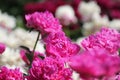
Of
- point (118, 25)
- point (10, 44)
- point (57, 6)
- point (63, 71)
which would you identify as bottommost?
point (63, 71)

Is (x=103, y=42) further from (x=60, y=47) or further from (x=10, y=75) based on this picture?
(x=10, y=75)

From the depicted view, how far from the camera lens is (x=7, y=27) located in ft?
15.1

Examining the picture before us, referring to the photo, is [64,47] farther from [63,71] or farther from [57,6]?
[57,6]

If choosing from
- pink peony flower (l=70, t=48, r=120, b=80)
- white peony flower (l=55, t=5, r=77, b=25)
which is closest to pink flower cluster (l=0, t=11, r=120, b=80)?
pink peony flower (l=70, t=48, r=120, b=80)

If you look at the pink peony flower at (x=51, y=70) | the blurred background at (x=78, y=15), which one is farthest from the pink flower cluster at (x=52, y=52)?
the blurred background at (x=78, y=15)

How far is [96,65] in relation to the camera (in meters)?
1.21

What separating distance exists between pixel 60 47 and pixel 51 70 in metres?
0.19

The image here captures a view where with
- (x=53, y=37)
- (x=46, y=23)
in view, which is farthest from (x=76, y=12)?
(x=53, y=37)

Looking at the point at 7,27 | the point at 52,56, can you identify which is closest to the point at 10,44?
the point at 7,27

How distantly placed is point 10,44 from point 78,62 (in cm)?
252

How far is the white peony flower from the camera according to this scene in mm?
5324

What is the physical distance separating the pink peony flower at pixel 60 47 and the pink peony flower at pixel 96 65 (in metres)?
0.62

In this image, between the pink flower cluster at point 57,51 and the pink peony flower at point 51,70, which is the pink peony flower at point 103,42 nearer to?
the pink flower cluster at point 57,51

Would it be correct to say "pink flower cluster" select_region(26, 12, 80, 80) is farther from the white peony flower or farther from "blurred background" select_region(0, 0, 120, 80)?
the white peony flower
